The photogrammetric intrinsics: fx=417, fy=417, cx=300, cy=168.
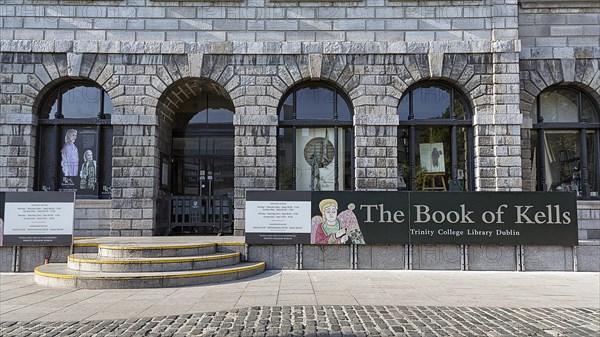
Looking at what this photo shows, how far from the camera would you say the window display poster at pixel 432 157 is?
44.2ft

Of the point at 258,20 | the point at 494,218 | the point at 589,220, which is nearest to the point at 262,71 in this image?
the point at 258,20

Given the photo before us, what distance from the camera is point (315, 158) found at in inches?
535

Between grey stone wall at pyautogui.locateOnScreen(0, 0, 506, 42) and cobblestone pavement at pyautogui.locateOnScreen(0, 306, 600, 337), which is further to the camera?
grey stone wall at pyautogui.locateOnScreen(0, 0, 506, 42)

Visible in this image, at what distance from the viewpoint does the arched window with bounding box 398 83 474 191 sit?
13.4m

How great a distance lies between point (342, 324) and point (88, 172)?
10.7m

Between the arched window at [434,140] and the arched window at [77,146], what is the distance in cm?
944

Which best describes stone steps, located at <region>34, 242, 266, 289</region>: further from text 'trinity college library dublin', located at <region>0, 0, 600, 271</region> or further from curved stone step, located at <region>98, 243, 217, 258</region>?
text 'trinity college library dublin', located at <region>0, 0, 600, 271</region>

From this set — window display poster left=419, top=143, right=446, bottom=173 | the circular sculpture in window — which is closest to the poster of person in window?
the circular sculpture in window

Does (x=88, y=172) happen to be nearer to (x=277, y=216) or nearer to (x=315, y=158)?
(x=277, y=216)

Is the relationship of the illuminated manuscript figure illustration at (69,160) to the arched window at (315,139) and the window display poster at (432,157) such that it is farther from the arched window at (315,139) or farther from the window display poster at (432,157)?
Result: the window display poster at (432,157)

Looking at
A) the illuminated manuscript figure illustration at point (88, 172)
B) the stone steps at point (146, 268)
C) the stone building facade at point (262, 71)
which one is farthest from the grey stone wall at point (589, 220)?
the illuminated manuscript figure illustration at point (88, 172)

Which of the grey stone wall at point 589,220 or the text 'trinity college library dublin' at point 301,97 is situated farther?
the grey stone wall at point 589,220

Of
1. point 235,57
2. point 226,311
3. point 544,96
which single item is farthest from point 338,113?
point 226,311

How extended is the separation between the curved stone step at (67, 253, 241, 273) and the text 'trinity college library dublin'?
10.3ft
